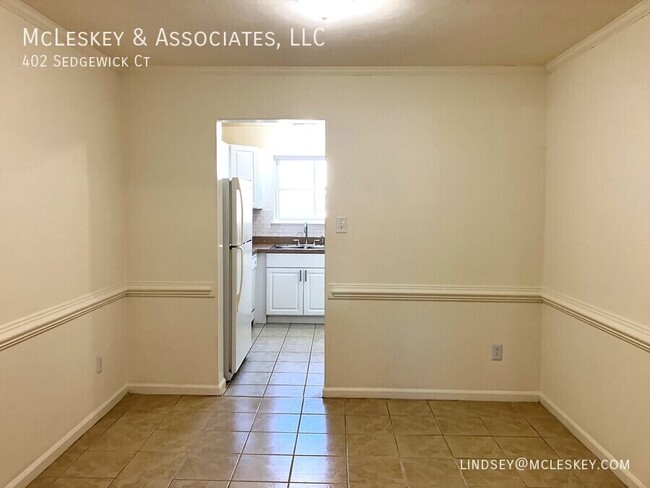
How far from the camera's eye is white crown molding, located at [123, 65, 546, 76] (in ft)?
11.0

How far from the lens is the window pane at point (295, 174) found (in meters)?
6.23

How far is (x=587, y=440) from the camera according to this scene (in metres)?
2.80

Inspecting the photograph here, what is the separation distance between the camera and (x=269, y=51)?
3.04 meters

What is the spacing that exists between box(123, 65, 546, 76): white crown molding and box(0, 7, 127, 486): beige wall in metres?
0.43

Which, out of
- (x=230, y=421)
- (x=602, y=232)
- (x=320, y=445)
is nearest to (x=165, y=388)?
(x=230, y=421)

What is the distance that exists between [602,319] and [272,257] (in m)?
3.63

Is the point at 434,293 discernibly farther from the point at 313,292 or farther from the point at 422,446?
the point at 313,292

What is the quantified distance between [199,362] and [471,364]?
1.99 meters

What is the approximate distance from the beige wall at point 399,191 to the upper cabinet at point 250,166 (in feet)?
5.61

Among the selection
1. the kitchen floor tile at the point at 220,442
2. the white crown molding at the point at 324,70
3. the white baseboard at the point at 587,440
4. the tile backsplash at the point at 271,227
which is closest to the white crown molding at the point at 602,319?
the white baseboard at the point at 587,440

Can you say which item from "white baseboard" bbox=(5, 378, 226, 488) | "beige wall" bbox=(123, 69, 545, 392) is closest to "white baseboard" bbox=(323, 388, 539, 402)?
"beige wall" bbox=(123, 69, 545, 392)

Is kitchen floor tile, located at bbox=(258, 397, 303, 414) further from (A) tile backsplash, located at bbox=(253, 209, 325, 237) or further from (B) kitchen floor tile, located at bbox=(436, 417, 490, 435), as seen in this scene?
(A) tile backsplash, located at bbox=(253, 209, 325, 237)

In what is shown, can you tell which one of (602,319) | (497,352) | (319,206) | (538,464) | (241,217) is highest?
(319,206)

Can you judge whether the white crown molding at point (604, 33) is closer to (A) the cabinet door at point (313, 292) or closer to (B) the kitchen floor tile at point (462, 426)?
(B) the kitchen floor tile at point (462, 426)
